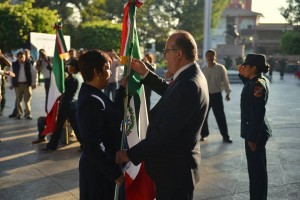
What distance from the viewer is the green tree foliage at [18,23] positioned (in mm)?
18953

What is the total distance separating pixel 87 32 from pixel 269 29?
46.8 m

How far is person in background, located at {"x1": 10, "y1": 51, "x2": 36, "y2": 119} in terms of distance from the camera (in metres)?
10.5

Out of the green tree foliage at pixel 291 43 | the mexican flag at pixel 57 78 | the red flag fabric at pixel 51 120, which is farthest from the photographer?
the green tree foliage at pixel 291 43

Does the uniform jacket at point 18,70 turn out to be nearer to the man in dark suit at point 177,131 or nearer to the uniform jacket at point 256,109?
the uniform jacket at point 256,109

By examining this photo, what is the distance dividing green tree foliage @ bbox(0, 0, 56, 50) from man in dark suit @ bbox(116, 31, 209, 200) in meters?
17.6

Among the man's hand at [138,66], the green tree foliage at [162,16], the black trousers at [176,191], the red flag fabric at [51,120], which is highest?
the green tree foliage at [162,16]

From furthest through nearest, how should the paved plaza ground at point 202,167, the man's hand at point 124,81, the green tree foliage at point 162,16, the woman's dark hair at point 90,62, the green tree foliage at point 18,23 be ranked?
1. the green tree foliage at point 162,16
2. the green tree foliage at point 18,23
3. the paved plaza ground at point 202,167
4. the man's hand at point 124,81
5. the woman's dark hair at point 90,62

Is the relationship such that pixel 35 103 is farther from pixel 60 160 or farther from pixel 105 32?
pixel 105 32

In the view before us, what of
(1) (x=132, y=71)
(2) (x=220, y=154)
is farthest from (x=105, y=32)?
(1) (x=132, y=71)

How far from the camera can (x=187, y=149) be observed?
2.85 m

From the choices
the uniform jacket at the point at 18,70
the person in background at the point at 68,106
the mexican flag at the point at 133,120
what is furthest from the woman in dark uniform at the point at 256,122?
the uniform jacket at the point at 18,70

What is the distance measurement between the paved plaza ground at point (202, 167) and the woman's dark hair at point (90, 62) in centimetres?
233

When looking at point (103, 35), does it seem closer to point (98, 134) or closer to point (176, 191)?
point (98, 134)

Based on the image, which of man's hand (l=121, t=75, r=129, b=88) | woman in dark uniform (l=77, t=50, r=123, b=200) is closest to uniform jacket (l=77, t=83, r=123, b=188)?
woman in dark uniform (l=77, t=50, r=123, b=200)
